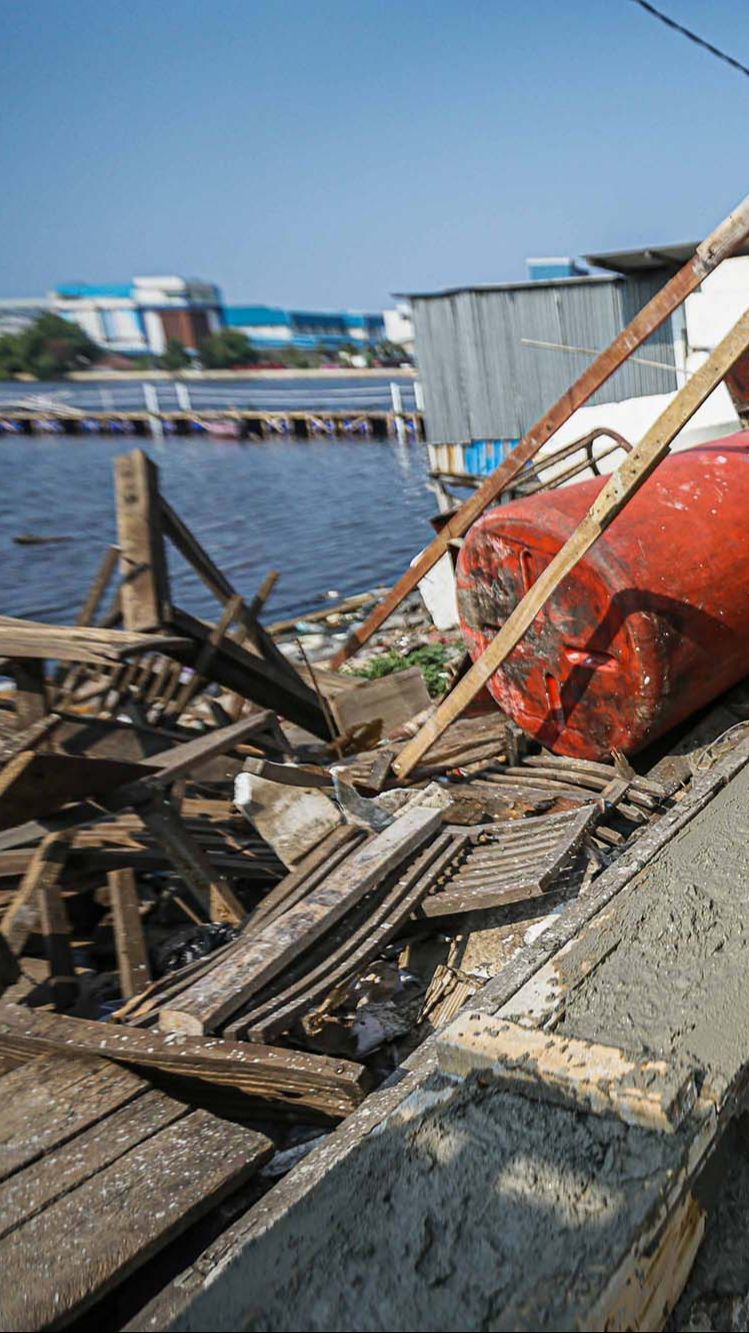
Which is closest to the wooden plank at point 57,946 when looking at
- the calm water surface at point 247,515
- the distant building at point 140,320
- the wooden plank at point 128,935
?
the wooden plank at point 128,935

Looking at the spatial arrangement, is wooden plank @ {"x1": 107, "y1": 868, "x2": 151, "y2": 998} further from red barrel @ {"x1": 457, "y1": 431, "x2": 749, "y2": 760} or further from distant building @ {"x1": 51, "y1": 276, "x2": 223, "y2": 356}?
distant building @ {"x1": 51, "y1": 276, "x2": 223, "y2": 356}

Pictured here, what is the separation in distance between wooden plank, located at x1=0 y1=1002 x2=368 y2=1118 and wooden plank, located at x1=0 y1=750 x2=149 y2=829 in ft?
2.96

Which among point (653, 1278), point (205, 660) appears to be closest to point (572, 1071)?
point (653, 1278)

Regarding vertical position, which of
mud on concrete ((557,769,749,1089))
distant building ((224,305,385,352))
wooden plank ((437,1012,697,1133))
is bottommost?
mud on concrete ((557,769,749,1089))

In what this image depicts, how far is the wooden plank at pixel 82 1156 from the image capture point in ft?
7.43

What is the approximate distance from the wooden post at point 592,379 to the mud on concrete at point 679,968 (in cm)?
327

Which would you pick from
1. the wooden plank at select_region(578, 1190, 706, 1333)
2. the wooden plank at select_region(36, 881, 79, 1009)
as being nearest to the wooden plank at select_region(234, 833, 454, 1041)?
the wooden plank at select_region(36, 881, 79, 1009)

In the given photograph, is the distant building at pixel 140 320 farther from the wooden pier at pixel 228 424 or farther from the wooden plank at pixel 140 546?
the wooden plank at pixel 140 546

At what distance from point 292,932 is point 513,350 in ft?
48.8

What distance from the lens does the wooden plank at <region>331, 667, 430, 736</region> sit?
244 inches

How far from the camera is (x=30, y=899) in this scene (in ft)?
11.4

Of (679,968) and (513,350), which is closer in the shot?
(679,968)

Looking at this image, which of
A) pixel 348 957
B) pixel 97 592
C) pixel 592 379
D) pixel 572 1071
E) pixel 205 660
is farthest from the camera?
pixel 97 592

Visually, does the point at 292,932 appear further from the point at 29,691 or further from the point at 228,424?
the point at 228,424
